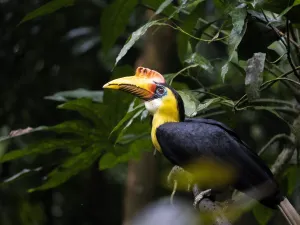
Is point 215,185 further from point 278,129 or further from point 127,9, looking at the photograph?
point 278,129

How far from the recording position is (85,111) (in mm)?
1451

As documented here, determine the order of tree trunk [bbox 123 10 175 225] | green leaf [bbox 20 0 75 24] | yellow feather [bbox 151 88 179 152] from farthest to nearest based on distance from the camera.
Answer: tree trunk [bbox 123 10 175 225] → green leaf [bbox 20 0 75 24] → yellow feather [bbox 151 88 179 152]

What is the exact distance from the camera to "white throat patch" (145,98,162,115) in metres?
1.15

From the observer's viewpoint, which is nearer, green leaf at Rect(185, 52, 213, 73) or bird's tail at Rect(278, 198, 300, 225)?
bird's tail at Rect(278, 198, 300, 225)

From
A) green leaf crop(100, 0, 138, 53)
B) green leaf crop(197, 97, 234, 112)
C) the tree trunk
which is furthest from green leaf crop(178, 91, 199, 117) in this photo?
the tree trunk

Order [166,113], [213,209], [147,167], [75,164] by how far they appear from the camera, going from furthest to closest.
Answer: [147,167] < [75,164] < [166,113] < [213,209]

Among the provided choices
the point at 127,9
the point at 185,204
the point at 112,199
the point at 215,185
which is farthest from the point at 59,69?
the point at 185,204

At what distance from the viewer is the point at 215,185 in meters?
1.08

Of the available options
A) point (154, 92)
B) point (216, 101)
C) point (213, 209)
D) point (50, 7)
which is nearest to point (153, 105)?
point (154, 92)

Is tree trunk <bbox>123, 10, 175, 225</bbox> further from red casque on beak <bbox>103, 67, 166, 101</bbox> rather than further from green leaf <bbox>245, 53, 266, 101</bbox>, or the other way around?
green leaf <bbox>245, 53, 266, 101</bbox>

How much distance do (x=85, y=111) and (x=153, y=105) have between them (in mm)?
333

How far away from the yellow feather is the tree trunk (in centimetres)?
60

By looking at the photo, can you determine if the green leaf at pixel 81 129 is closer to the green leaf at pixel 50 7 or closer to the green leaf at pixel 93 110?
the green leaf at pixel 93 110

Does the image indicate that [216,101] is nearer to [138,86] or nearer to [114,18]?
[138,86]
